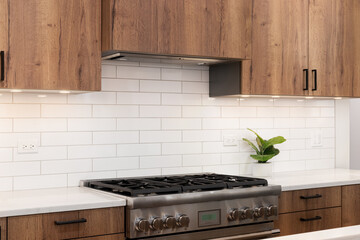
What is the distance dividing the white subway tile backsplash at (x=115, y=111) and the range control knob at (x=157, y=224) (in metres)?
0.93

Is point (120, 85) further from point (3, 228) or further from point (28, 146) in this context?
point (3, 228)

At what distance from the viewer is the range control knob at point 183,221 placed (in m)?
2.88

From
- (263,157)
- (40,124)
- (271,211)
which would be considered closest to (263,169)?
(263,157)

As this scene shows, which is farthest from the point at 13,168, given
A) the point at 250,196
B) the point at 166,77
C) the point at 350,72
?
the point at 350,72

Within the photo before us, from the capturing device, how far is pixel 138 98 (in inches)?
140

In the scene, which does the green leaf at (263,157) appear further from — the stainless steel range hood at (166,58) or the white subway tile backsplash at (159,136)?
the stainless steel range hood at (166,58)

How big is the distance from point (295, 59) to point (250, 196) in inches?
46.6

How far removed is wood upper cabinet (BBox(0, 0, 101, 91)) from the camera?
8.99 ft

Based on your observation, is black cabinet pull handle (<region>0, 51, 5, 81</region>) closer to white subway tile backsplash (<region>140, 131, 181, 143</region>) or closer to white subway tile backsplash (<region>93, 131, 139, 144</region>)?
white subway tile backsplash (<region>93, 131, 139, 144</region>)

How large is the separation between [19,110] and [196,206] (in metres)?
1.22

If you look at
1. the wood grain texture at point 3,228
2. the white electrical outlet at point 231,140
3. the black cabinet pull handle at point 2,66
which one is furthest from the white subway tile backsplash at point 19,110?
the white electrical outlet at point 231,140

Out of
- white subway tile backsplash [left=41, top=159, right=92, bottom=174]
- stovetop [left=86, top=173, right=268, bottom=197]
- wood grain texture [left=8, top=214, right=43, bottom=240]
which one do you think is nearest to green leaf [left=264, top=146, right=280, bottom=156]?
stovetop [left=86, top=173, right=268, bottom=197]

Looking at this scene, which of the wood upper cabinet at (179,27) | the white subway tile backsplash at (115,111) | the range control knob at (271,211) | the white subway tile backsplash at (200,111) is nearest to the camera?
the wood upper cabinet at (179,27)

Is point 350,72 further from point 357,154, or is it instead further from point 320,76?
point 357,154
